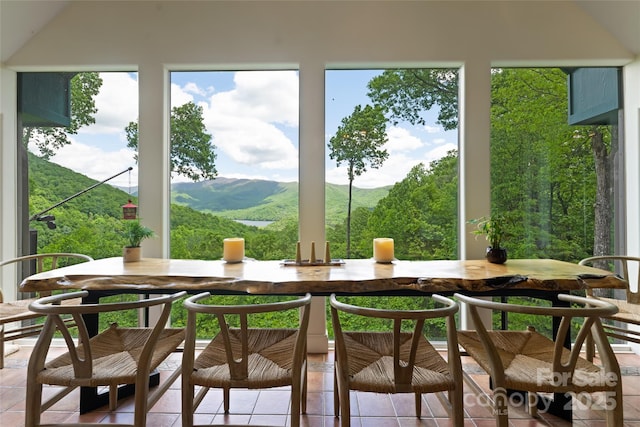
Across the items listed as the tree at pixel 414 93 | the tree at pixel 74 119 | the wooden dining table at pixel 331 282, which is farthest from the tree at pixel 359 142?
the tree at pixel 74 119

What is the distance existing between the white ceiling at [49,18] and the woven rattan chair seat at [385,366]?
266 centimetres

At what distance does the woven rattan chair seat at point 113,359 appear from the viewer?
1.28 metres

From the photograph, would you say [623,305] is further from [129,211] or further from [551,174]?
[129,211]

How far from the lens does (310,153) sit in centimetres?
263

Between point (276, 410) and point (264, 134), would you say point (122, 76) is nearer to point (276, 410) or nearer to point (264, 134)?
point (264, 134)

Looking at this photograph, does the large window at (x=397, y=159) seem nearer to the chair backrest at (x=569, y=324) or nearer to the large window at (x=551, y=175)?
the large window at (x=551, y=175)

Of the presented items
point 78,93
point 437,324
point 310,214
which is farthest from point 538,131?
point 78,93

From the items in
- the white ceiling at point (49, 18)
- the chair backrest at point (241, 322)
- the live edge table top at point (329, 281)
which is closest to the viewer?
the chair backrest at point (241, 322)

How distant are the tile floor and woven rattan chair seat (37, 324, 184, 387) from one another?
0.47 metres

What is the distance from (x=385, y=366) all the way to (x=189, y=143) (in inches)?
88.2

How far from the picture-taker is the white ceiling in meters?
2.40

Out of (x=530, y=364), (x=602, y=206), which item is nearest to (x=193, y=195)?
(x=530, y=364)

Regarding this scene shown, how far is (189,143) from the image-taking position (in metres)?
2.79

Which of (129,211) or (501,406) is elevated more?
(129,211)
